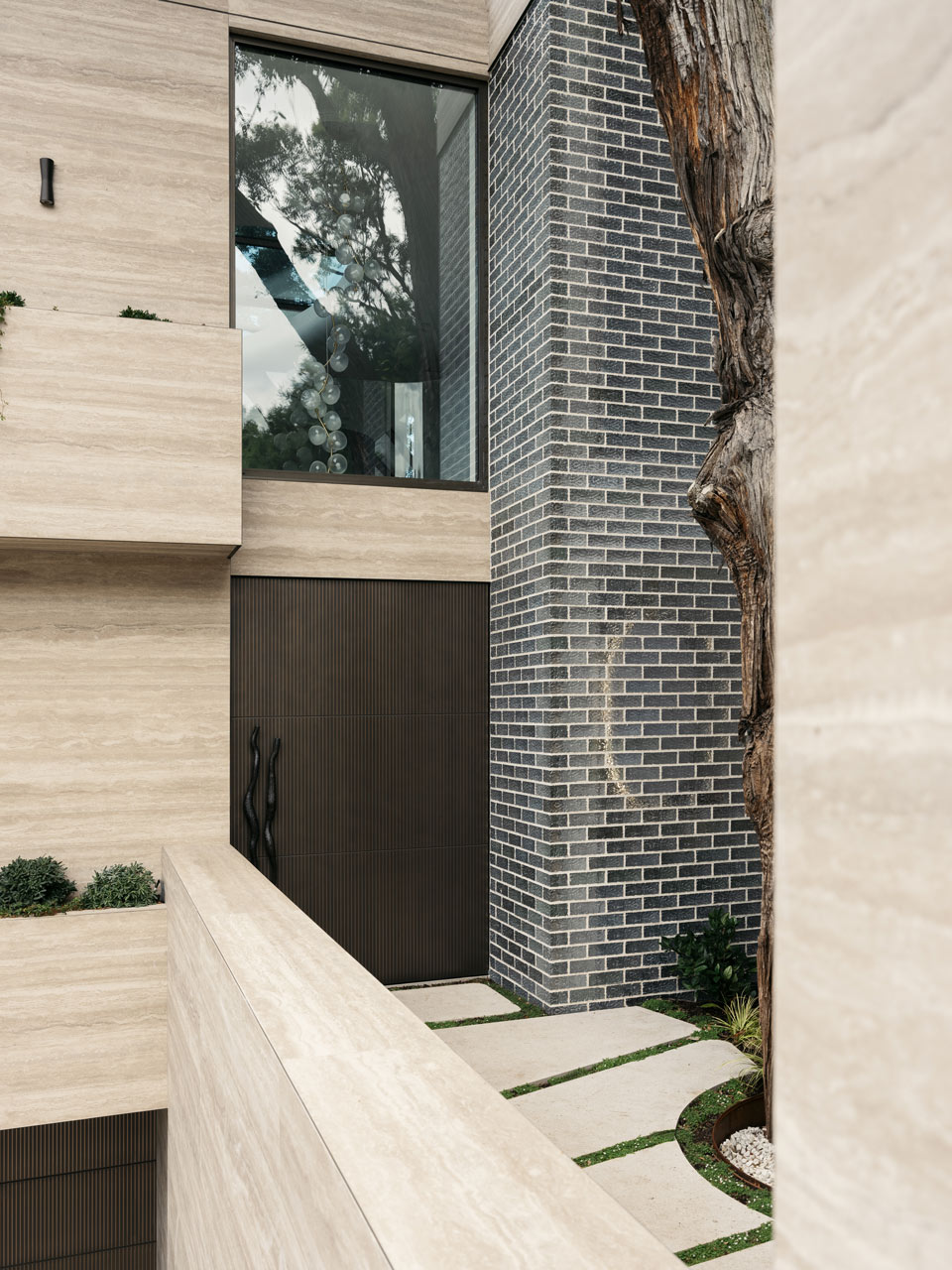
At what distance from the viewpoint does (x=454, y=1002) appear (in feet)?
13.7

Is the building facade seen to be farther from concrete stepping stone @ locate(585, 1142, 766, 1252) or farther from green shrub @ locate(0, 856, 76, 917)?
concrete stepping stone @ locate(585, 1142, 766, 1252)

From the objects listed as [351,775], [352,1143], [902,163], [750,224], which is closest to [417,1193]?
[352,1143]

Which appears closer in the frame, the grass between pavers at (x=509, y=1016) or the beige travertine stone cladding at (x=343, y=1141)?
the beige travertine stone cladding at (x=343, y=1141)

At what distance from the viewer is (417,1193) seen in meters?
0.97

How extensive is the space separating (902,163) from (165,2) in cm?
494

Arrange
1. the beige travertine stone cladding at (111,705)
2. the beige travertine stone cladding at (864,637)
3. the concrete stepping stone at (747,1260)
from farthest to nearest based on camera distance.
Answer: the beige travertine stone cladding at (111,705), the concrete stepping stone at (747,1260), the beige travertine stone cladding at (864,637)

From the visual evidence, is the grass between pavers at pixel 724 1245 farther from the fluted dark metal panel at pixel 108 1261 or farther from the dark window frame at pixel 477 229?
the dark window frame at pixel 477 229

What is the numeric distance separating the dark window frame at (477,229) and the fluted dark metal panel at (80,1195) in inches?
108

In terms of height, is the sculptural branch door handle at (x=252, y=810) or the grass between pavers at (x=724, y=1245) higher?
the sculptural branch door handle at (x=252, y=810)

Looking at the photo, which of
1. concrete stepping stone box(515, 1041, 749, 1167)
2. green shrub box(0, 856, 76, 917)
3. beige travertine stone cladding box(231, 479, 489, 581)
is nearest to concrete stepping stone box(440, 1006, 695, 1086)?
concrete stepping stone box(515, 1041, 749, 1167)

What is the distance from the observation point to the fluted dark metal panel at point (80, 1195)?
12.8ft

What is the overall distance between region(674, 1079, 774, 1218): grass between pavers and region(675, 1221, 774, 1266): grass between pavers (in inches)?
0.9

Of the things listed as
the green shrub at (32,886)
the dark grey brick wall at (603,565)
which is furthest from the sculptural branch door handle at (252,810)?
the dark grey brick wall at (603,565)

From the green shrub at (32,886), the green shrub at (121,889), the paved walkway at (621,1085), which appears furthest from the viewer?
the green shrub at (121,889)
